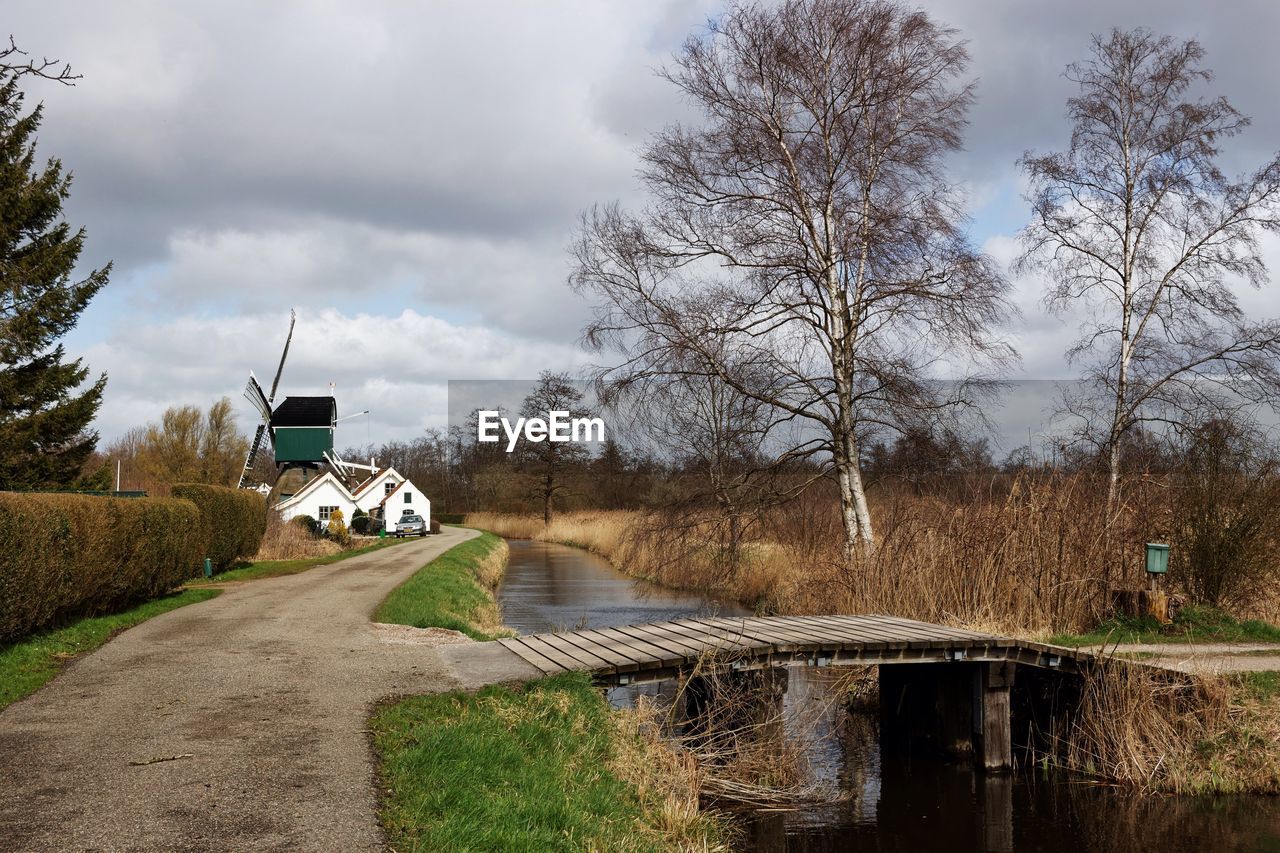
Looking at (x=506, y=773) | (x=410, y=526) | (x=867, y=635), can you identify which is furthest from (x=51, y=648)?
(x=410, y=526)

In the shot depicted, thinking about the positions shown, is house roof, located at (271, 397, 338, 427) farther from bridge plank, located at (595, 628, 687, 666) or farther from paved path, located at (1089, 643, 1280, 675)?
paved path, located at (1089, 643, 1280, 675)

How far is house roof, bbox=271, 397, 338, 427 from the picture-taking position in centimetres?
6100

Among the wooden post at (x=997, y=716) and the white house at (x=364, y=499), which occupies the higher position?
the white house at (x=364, y=499)

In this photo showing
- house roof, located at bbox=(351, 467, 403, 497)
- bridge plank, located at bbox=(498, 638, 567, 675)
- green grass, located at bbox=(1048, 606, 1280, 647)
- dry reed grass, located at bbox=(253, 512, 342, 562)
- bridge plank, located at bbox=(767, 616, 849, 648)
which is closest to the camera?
bridge plank, located at bbox=(498, 638, 567, 675)

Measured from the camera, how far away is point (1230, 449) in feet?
48.5

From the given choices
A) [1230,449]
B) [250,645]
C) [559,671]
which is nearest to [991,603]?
[1230,449]

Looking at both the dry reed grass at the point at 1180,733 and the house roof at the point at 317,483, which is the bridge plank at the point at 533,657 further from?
the house roof at the point at 317,483

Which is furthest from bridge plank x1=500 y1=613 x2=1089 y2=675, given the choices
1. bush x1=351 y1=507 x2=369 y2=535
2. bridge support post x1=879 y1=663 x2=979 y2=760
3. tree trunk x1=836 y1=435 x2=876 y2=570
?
bush x1=351 y1=507 x2=369 y2=535

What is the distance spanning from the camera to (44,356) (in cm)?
2939

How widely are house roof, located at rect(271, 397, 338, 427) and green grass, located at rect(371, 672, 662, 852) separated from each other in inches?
2172

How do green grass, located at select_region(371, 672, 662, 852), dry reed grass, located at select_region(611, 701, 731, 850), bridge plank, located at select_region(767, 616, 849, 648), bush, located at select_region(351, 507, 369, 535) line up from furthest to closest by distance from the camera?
1. bush, located at select_region(351, 507, 369, 535)
2. bridge plank, located at select_region(767, 616, 849, 648)
3. dry reed grass, located at select_region(611, 701, 731, 850)
4. green grass, located at select_region(371, 672, 662, 852)

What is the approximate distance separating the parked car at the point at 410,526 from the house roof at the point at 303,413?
8435 mm

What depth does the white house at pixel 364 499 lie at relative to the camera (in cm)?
5850

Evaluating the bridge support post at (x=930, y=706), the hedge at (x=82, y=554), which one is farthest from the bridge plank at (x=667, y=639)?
the hedge at (x=82, y=554)
